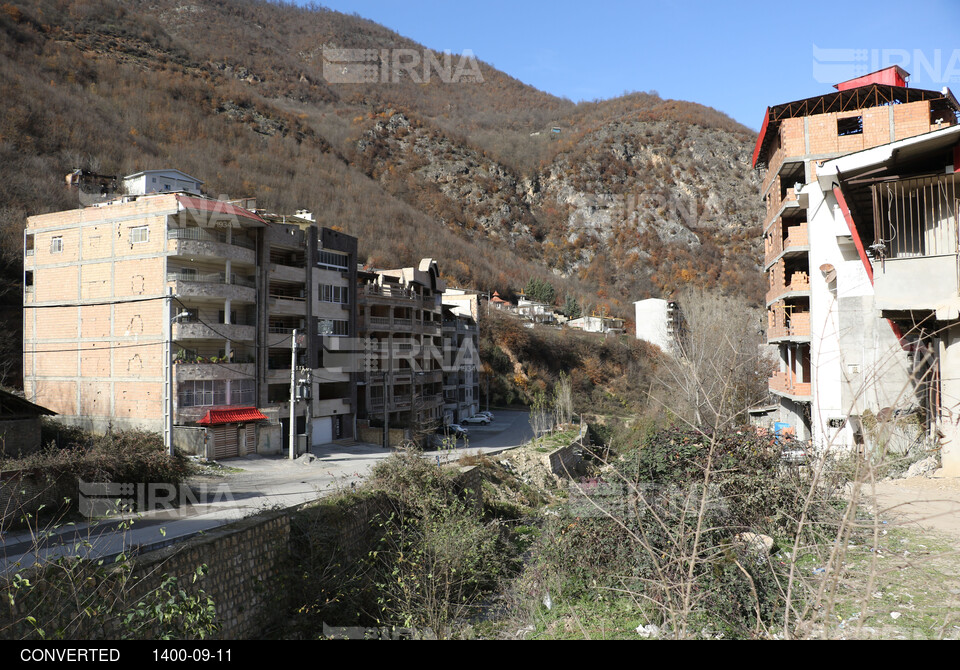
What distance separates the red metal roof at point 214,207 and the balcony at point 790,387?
23.7 m

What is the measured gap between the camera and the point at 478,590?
45.8 ft

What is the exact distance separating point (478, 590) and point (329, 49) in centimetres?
18412

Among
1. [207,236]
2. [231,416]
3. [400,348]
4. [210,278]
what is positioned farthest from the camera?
[400,348]

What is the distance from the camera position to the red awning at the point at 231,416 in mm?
23562

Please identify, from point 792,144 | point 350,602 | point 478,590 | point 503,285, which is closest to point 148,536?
point 350,602

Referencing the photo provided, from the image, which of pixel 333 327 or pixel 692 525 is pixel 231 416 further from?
pixel 692 525

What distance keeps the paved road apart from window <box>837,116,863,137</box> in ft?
65.8

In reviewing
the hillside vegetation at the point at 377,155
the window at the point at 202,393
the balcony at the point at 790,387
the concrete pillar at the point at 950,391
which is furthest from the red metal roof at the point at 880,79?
the hillside vegetation at the point at 377,155

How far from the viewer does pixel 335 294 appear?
31703 millimetres

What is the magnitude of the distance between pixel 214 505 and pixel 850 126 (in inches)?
1046

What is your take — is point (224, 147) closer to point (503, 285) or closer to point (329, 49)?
point (503, 285)

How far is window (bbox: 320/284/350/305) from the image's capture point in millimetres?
30859

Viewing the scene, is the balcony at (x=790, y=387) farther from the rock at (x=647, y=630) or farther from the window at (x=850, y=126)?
the rock at (x=647, y=630)

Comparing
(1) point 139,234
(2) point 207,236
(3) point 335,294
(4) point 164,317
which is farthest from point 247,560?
(3) point 335,294
